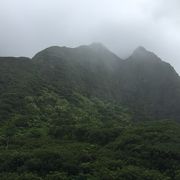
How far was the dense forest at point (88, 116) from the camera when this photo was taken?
44.8 m

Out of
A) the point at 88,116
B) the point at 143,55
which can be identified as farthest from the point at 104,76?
the point at 88,116

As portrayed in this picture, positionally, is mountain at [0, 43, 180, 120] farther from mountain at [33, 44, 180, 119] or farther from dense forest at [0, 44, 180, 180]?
dense forest at [0, 44, 180, 180]

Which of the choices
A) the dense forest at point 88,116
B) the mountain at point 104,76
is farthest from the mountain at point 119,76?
the dense forest at point 88,116

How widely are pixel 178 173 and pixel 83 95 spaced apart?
5407cm

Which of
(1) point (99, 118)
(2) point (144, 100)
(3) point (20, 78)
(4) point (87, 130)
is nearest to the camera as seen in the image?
(4) point (87, 130)

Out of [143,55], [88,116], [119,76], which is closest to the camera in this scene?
[88,116]

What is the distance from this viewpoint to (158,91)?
11238 cm

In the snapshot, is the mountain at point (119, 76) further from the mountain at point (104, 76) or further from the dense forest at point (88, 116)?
the dense forest at point (88, 116)

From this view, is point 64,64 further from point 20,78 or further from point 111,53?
point 111,53

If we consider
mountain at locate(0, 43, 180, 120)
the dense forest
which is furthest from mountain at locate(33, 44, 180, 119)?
the dense forest

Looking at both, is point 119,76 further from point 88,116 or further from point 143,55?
point 88,116

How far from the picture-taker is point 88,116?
79250 millimetres

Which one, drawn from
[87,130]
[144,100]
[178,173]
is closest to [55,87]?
[144,100]

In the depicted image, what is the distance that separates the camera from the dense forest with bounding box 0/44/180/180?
147 ft
